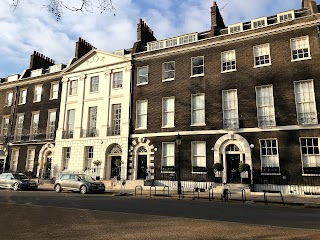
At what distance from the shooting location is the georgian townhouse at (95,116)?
87.6 feet

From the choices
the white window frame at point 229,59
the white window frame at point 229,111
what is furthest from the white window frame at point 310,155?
the white window frame at point 229,59

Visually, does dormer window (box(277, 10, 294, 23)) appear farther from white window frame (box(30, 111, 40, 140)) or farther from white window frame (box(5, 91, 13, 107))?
white window frame (box(5, 91, 13, 107))

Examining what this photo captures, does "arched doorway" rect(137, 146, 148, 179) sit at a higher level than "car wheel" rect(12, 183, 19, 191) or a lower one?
higher

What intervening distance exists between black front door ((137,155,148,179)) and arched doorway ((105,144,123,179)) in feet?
6.67

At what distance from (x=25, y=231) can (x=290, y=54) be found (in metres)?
20.8

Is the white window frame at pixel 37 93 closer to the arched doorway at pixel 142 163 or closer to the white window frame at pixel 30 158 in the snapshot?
the white window frame at pixel 30 158

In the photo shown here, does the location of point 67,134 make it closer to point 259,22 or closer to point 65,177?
point 65,177

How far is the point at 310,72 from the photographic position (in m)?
20.2

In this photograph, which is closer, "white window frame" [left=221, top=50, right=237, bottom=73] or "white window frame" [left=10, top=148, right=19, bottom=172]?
"white window frame" [left=221, top=50, right=237, bottom=73]

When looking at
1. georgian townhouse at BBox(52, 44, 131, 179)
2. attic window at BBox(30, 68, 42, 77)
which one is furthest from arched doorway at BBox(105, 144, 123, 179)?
attic window at BBox(30, 68, 42, 77)

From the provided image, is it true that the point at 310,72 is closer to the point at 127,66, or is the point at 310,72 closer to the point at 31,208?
the point at 127,66

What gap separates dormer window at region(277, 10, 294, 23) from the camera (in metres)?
22.0

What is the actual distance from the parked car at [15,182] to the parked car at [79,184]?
281 centimetres

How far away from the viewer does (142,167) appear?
25297 millimetres
